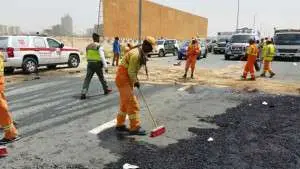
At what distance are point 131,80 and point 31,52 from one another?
12066 mm

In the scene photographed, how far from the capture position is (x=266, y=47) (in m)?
17.5

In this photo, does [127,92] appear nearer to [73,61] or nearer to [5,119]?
[5,119]

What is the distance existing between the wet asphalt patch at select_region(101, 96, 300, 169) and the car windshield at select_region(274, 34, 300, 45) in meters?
22.9

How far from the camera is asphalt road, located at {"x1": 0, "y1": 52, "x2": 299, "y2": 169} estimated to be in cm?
579

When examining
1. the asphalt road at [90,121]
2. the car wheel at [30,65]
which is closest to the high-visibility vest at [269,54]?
the asphalt road at [90,121]

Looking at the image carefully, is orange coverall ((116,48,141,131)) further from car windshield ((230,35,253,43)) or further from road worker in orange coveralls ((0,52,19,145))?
car windshield ((230,35,253,43))

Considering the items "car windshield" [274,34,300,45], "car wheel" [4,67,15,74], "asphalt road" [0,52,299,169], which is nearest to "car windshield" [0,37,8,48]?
"car wheel" [4,67,15,74]

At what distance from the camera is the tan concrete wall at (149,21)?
4044cm

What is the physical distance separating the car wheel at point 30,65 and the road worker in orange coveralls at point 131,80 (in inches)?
447

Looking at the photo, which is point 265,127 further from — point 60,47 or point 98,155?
point 60,47

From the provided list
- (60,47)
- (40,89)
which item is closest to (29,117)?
(40,89)

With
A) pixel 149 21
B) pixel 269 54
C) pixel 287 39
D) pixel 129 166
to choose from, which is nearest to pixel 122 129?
pixel 129 166

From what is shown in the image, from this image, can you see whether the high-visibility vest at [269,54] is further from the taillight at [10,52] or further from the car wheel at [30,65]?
the taillight at [10,52]

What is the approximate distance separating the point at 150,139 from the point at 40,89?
23.6 feet
